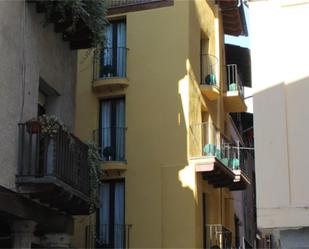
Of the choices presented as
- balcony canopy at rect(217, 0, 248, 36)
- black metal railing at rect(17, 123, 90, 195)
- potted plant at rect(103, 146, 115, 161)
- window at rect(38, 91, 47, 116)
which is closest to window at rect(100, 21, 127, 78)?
potted plant at rect(103, 146, 115, 161)

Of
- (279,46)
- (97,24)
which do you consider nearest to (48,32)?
(97,24)

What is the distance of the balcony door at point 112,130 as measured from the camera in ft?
70.1

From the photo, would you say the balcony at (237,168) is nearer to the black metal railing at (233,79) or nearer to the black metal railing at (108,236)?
the black metal railing at (233,79)

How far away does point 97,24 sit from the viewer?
583 inches

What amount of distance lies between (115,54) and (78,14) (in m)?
8.32

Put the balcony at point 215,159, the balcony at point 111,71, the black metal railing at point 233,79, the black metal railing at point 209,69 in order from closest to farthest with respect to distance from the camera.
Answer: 1. the balcony at point 215,159
2. the balcony at point 111,71
3. the black metal railing at point 209,69
4. the black metal railing at point 233,79

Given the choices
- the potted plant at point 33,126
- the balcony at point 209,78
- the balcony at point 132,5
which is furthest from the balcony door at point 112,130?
the potted plant at point 33,126

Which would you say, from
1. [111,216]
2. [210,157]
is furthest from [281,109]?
[111,216]

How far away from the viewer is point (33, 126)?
12750 mm

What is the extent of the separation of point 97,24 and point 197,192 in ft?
24.6

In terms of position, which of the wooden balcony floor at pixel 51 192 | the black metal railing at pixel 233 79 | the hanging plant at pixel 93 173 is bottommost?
the wooden balcony floor at pixel 51 192

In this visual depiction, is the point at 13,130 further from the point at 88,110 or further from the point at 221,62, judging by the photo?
the point at 221,62

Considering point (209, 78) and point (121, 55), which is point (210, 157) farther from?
point (121, 55)

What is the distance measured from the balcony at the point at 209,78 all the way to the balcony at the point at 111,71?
8.57 ft
